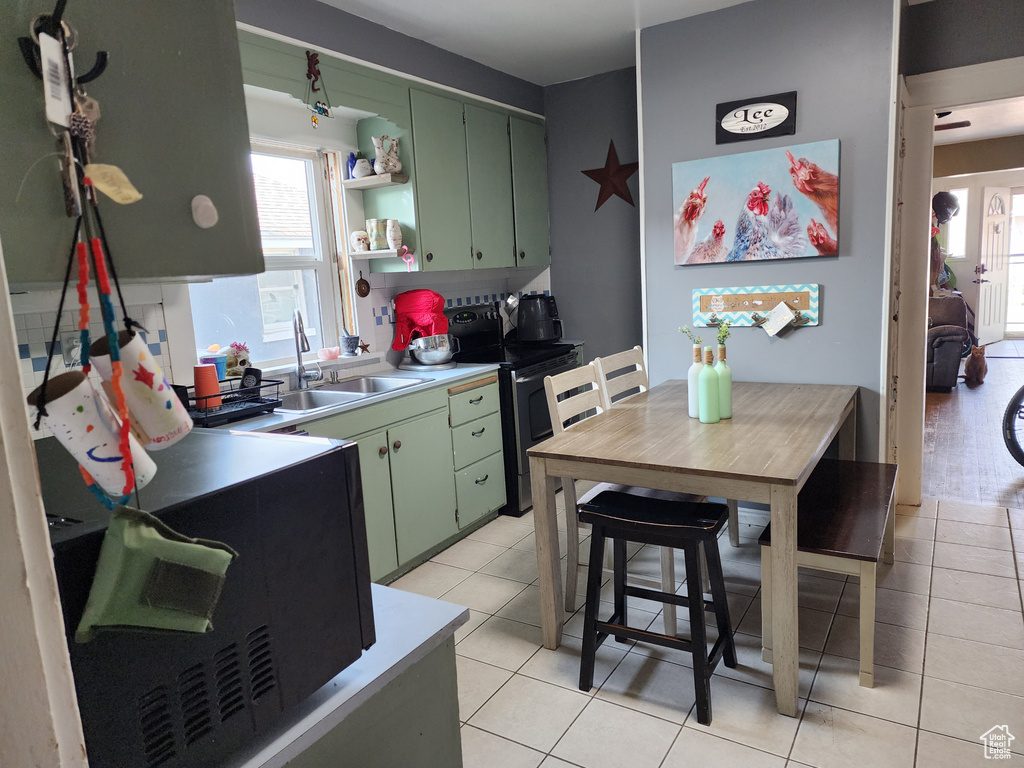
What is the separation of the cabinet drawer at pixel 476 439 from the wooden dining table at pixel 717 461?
89cm

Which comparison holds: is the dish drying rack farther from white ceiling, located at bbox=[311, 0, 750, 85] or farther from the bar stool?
white ceiling, located at bbox=[311, 0, 750, 85]

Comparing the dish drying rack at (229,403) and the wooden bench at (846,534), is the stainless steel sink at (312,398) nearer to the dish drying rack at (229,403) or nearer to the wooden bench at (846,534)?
the dish drying rack at (229,403)

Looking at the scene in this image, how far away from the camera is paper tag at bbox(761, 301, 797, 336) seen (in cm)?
338

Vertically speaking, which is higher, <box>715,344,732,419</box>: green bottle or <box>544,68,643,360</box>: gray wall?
<box>544,68,643,360</box>: gray wall

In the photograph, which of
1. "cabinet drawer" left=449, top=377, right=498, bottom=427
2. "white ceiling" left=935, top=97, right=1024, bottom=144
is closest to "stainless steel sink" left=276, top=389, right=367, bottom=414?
"cabinet drawer" left=449, top=377, right=498, bottom=427

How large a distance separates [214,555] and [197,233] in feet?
1.04

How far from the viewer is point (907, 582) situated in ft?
9.38

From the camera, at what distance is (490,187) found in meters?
4.07

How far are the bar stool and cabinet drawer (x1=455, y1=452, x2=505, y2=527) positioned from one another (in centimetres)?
130

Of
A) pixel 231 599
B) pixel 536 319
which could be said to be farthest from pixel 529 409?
pixel 231 599

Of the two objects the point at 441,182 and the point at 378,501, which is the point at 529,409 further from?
the point at 441,182

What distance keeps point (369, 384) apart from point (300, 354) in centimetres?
42

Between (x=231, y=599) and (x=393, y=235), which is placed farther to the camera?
(x=393, y=235)

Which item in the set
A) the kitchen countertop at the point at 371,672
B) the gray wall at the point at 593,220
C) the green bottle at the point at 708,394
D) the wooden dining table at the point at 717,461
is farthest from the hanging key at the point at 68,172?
the gray wall at the point at 593,220
